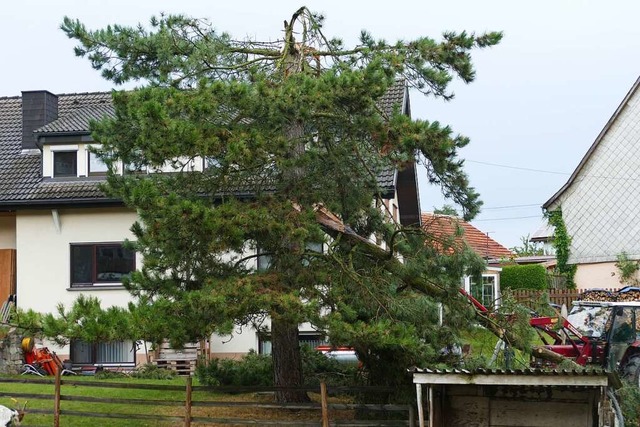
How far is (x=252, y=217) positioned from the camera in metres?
15.3

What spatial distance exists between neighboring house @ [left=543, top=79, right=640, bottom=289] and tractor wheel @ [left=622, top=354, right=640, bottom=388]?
17467 mm

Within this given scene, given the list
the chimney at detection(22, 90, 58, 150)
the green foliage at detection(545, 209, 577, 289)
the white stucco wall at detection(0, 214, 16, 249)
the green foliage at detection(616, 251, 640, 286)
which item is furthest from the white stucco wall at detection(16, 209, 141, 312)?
the green foliage at detection(545, 209, 577, 289)

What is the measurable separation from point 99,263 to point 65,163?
3045mm

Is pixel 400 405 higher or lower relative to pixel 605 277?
lower

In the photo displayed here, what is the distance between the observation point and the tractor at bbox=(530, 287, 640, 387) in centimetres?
1979

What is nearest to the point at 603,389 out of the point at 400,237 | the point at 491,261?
the point at 400,237

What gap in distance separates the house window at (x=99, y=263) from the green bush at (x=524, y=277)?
53.0ft

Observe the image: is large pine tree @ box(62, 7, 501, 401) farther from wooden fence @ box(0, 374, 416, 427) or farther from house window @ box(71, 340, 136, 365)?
house window @ box(71, 340, 136, 365)

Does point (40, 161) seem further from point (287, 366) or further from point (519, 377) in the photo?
point (519, 377)

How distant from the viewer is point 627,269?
117ft

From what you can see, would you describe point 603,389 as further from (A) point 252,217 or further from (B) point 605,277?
(B) point 605,277

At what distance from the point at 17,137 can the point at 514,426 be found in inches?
814

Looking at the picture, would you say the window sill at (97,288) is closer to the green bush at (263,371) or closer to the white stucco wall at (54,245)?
the white stucco wall at (54,245)

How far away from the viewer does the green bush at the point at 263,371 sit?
2001cm
